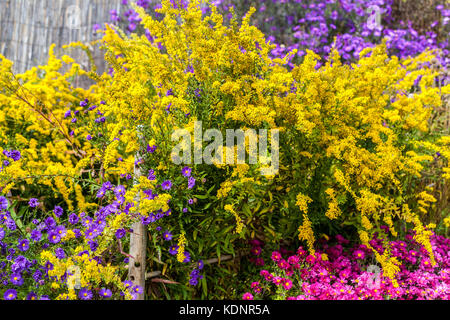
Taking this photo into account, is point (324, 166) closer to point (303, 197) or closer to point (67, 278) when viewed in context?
point (303, 197)

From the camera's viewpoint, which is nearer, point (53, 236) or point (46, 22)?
point (53, 236)

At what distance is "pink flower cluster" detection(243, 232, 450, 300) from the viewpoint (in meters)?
2.64

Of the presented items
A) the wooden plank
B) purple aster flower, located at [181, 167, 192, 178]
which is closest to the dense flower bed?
purple aster flower, located at [181, 167, 192, 178]

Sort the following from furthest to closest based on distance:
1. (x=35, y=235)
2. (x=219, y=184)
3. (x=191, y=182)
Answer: (x=219, y=184)
(x=191, y=182)
(x=35, y=235)

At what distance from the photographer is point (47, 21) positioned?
711 cm

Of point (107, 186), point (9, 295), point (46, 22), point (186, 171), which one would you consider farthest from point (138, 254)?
point (46, 22)

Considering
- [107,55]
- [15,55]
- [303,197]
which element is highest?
[15,55]

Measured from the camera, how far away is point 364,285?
8.90 feet

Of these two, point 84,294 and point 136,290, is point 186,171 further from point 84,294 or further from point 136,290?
point 84,294

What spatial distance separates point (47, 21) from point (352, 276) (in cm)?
626

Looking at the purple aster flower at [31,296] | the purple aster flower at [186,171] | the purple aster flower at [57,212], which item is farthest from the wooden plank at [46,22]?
the purple aster flower at [31,296]

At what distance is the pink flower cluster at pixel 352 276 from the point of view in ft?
8.65

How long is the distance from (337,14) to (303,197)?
16.9 feet
